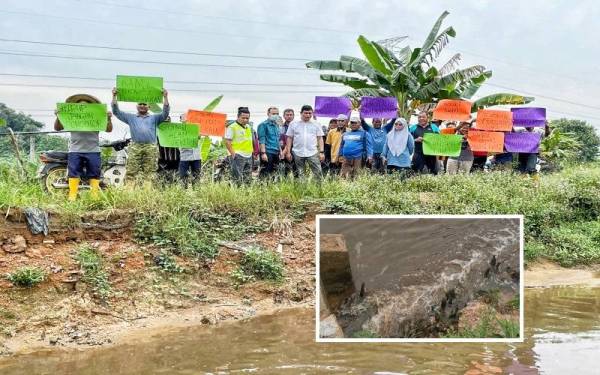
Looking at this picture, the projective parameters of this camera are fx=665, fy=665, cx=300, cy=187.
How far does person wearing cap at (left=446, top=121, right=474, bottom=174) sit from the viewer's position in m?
11.6

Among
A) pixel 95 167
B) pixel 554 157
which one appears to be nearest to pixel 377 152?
pixel 95 167

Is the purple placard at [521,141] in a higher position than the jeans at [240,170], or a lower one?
higher

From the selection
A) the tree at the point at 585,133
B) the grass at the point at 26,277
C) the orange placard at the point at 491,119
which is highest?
the tree at the point at 585,133

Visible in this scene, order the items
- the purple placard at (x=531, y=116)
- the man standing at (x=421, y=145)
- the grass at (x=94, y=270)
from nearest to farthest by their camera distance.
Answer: the grass at (x=94, y=270) → the man standing at (x=421, y=145) → the purple placard at (x=531, y=116)

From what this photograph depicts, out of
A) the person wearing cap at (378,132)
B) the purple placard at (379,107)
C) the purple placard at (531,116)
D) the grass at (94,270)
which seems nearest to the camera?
the grass at (94,270)

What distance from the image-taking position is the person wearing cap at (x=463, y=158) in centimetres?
1159

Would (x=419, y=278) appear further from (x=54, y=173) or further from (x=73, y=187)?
(x=54, y=173)

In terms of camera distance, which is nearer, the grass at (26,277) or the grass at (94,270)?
the grass at (26,277)

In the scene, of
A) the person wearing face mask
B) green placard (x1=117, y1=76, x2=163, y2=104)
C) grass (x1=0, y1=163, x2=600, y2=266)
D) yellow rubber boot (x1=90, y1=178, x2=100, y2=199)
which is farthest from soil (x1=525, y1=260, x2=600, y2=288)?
yellow rubber boot (x1=90, y1=178, x2=100, y2=199)

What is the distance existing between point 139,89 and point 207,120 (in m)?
1.26

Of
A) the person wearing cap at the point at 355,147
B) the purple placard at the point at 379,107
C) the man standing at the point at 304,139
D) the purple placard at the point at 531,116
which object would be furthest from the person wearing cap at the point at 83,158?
the purple placard at the point at 531,116

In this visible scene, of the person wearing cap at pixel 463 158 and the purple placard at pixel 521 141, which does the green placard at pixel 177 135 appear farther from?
the purple placard at pixel 521 141

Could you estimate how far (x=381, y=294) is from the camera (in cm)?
323

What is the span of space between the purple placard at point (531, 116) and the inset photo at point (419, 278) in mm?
8740
